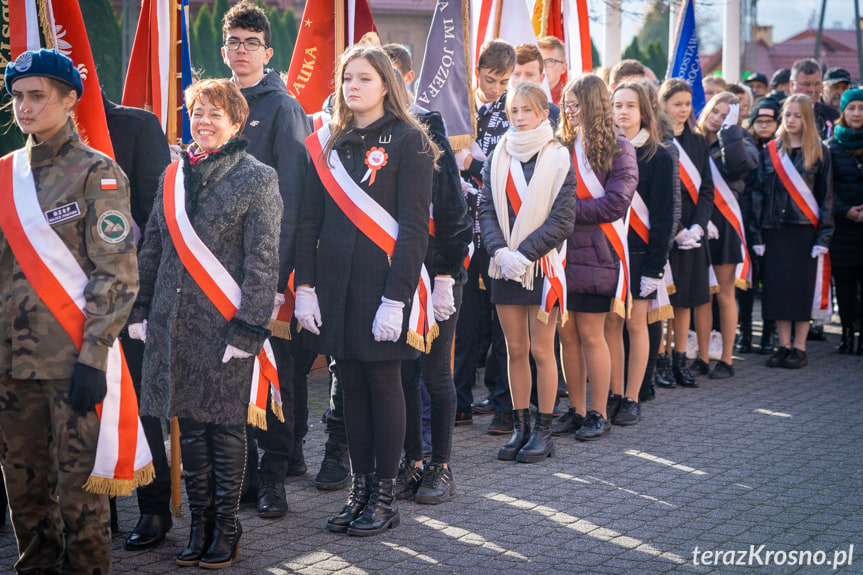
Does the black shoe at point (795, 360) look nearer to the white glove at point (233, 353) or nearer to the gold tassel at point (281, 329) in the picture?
the gold tassel at point (281, 329)

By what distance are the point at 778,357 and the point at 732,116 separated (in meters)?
2.10

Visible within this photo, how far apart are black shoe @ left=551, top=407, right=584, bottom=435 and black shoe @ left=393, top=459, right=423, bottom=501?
1557mm

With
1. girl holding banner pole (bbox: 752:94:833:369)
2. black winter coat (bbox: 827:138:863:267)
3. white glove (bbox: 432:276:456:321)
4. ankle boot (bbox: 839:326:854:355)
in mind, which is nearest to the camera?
white glove (bbox: 432:276:456:321)

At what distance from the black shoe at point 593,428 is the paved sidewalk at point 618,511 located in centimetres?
8

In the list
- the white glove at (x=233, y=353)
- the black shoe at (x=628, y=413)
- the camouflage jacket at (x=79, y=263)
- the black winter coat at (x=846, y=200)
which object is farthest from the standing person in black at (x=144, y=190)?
the black winter coat at (x=846, y=200)

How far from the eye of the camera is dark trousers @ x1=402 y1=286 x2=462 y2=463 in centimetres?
545

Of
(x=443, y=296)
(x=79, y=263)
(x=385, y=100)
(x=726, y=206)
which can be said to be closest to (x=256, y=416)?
(x=79, y=263)

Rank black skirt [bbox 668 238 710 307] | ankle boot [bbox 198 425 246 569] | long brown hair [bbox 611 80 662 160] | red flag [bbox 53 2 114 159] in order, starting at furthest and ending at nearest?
1. black skirt [bbox 668 238 710 307]
2. long brown hair [bbox 611 80 662 160]
3. red flag [bbox 53 2 114 159]
4. ankle boot [bbox 198 425 246 569]

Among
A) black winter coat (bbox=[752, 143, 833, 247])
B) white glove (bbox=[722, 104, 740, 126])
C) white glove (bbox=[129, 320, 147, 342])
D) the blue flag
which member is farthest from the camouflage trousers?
the blue flag

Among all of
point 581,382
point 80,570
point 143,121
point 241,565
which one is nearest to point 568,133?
point 581,382

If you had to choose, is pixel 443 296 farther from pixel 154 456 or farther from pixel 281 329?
pixel 154 456

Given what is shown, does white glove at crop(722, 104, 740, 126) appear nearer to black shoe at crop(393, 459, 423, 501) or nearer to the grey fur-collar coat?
black shoe at crop(393, 459, 423, 501)

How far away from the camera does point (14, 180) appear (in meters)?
3.90

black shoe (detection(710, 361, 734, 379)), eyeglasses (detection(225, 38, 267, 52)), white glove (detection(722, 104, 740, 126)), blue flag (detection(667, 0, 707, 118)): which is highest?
blue flag (detection(667, 0, 707, 118))
